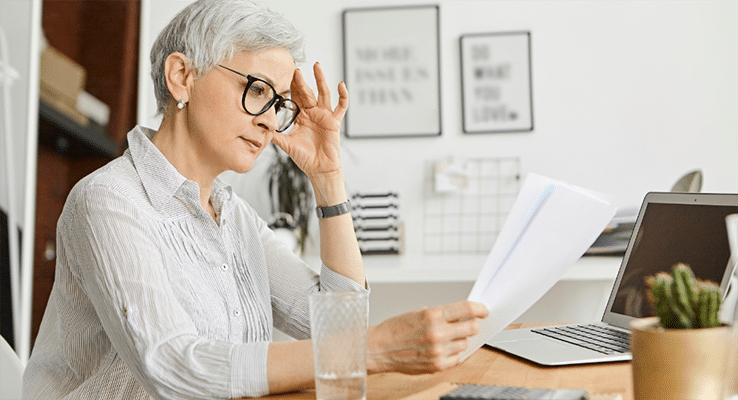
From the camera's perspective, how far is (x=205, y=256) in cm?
105

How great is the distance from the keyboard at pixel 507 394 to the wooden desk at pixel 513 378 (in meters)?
0.13

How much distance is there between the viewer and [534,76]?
2.62 metres

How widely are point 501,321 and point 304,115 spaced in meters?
0.72

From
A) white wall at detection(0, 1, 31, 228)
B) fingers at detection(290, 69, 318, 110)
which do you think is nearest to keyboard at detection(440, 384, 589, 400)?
fingers at detection(290, 69, 318, 110)

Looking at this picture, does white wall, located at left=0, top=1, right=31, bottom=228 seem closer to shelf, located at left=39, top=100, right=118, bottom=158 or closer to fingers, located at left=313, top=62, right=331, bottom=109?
shelf, located at left=39, top=100, right=118, bottom=158

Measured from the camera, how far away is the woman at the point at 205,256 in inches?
30.2

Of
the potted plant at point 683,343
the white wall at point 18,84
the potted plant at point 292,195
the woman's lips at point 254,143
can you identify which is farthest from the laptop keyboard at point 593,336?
the white wall at point 18,84

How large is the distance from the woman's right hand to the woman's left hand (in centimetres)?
56

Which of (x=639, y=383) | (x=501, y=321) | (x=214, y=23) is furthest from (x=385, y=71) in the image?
(x=639, y=383)

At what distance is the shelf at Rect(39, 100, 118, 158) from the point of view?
2391mm

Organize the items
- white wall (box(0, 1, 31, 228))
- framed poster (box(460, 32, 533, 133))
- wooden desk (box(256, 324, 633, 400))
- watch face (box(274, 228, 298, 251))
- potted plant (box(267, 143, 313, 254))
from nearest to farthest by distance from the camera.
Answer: wooden desk (box(256, 324, 633, 400))
white wall (box(0, 1, 31, 228))
watch face (box(274, 228, 298, 251))
potted plant (box(267, 143, 313, 254))
framed poster (box(460, 32, 533, 133))

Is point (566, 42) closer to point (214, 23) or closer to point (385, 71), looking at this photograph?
point (385, 71)

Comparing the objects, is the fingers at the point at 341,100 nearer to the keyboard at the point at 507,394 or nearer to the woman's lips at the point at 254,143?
the woman's lips at the point at 254,143

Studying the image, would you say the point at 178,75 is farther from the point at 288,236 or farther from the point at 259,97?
the point at 288,236
